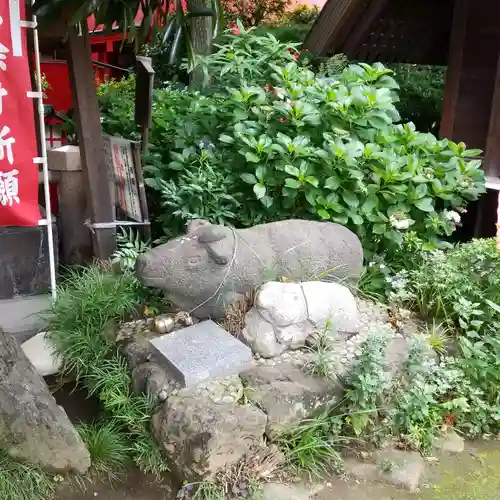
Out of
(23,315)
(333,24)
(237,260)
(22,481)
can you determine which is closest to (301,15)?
(333,24)

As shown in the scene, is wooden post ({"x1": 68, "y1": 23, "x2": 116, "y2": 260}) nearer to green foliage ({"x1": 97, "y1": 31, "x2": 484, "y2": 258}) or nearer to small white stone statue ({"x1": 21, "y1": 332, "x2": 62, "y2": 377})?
green foliage ({"x1": 97, "y1": 31, "x2": 484, "y2": 258})

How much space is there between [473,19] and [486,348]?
357cm

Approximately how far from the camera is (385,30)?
6.32 metres

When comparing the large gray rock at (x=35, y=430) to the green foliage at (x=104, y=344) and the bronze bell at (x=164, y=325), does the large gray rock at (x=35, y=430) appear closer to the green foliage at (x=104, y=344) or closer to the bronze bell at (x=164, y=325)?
the green foliage at (x=104, y=344)

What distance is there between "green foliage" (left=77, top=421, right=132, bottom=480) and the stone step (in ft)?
4.28

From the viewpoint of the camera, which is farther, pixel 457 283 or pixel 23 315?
pixel 23 315

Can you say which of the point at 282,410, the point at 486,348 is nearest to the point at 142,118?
the point at 282,410

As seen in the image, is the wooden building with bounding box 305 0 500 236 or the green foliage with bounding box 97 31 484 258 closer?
the green foliage with bounding box 97 31 484 258

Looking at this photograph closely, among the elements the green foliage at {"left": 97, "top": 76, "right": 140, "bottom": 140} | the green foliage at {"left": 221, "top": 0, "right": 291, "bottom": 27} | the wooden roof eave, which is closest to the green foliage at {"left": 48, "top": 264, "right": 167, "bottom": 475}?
the green foliage at {"left": 97, "top": 76, "right": 140, "bottom": 140}

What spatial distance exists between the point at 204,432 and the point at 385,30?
5126 mm

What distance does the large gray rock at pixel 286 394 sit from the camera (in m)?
3.16

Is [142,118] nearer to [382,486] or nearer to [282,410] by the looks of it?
[282,410]

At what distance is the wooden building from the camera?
553cm

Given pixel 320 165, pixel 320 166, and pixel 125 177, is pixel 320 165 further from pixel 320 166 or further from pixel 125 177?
pixel 125 177
